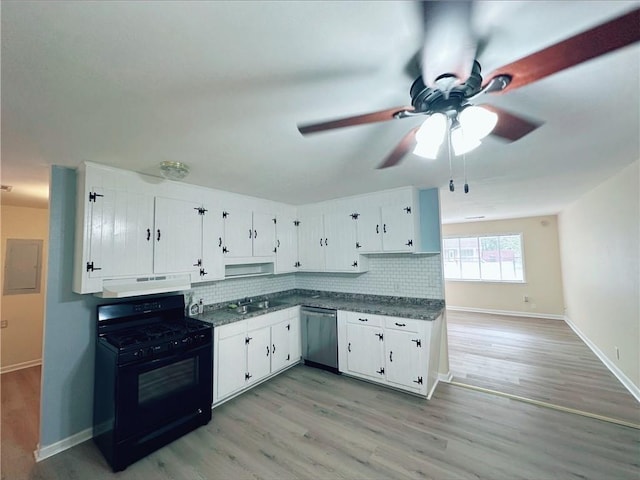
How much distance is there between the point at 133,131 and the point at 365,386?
3404 millimetres

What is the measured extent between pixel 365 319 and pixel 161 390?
7.25 ft

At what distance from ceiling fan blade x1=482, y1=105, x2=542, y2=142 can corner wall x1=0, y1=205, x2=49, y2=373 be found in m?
5.47

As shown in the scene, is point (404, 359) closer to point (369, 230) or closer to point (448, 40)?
point (369, 230)

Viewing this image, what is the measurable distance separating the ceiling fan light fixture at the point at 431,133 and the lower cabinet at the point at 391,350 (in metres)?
2.21

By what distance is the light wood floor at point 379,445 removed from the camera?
2029 millimetres

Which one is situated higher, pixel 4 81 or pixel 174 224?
pixel 4 81

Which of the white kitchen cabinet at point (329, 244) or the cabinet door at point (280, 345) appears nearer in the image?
the cabinet door at point (280, 345)

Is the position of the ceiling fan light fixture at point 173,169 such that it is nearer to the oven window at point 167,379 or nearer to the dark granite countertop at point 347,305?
the dark granite countertop at point 347,305

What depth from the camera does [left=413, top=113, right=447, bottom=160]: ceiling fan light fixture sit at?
121 cm

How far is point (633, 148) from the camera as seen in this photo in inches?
88.7

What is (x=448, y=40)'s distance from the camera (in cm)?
84

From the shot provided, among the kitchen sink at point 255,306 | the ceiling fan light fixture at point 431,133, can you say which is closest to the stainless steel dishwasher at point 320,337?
the kitchen sink at point 255,306

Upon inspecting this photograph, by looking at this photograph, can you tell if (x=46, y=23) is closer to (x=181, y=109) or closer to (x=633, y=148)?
(x=181, y=109)

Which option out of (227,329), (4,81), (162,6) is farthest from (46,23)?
(227,329)
